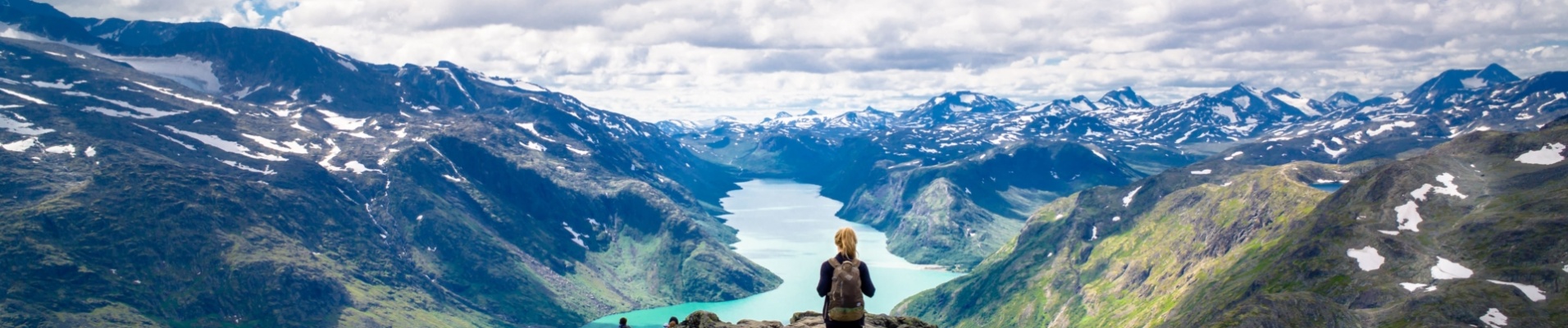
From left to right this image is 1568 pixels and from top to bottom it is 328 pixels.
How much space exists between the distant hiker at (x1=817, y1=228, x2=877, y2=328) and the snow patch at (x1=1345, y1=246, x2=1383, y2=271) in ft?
568

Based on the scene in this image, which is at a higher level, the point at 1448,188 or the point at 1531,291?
the point at 1448,188

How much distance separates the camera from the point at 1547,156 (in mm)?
197250

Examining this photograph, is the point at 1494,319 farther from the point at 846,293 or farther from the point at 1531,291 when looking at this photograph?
the point at 846,293

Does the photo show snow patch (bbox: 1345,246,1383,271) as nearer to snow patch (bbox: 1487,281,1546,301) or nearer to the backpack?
snow patch (bbox: 1487,281,1546,301)

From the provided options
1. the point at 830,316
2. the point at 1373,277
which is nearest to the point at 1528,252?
the point at 1373,277

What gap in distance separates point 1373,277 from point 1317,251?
2018cm

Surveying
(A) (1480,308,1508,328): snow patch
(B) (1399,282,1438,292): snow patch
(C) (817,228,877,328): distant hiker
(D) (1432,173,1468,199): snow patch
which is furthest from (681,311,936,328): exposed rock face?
(D) (1432,173,1468,199): snow patch

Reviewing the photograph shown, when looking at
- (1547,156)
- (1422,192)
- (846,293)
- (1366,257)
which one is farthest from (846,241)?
(1547,156)

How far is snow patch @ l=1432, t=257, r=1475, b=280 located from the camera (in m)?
161

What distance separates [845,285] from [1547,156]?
719 feet

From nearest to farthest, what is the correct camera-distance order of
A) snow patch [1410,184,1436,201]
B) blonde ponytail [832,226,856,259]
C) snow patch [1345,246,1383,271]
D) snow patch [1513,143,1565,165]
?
blonde ponytail [832,226,856,259] < snow patch [1345,246,1383,271] < snow patch [1410,184,1436,201] < snow patch [1513,143,1565,165]

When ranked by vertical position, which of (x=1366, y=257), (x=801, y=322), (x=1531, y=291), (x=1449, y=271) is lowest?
(x=1531, y=291)

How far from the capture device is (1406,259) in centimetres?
17012

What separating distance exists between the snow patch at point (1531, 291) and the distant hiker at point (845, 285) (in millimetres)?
153828
